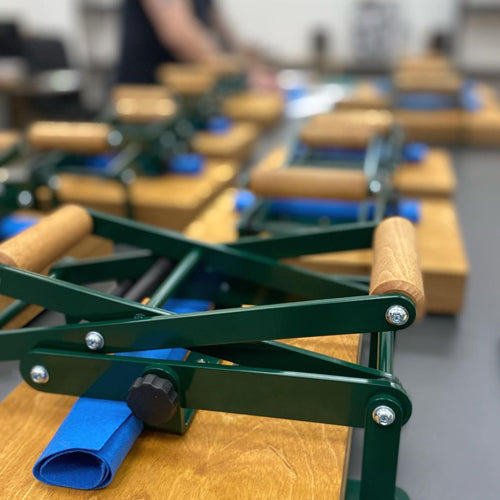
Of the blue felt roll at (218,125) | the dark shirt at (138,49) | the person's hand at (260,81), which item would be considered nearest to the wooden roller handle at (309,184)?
the blue felt roll at (218,125)

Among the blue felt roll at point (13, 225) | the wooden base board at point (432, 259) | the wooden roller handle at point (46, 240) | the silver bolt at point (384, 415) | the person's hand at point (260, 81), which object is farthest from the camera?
the person's hand at point (260, 81)

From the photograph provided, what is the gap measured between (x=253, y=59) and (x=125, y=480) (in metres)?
3.01

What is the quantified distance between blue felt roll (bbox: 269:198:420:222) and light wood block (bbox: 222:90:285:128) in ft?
3.53

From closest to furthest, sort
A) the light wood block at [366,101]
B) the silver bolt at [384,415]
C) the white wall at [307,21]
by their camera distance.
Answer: the silver bolt at [384,415]
the light wood block at [366,101]
the white wall at [307,21]

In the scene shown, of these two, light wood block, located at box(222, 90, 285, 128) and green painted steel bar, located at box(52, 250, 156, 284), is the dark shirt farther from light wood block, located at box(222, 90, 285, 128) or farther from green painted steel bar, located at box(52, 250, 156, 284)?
green painted steel bar, located at box(52, 250, 156, 284)

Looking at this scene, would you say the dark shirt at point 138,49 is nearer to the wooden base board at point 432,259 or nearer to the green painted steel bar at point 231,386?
the wooden base board at point 432,259

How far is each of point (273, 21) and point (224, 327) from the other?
18.2ft

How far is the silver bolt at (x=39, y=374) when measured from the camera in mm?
563

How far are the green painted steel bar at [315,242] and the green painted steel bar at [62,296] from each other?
236 mm

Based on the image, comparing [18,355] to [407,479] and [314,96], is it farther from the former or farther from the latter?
[314,96]

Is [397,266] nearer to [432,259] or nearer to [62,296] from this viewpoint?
[62,296]

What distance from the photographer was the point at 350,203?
1071 mm

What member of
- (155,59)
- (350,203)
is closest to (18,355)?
(350,203)

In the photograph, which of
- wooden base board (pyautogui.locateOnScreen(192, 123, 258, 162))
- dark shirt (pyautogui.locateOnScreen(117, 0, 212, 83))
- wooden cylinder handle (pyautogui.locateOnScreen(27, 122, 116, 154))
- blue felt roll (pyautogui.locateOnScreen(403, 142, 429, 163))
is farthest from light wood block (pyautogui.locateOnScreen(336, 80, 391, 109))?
wooden cylinder handle (pyautogui.locateOnScreen(27, 122, 116, 154))
